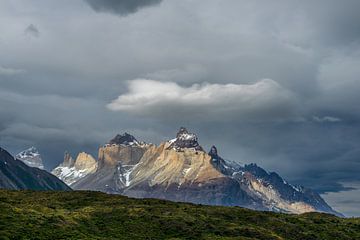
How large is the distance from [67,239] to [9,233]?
21.1 metres

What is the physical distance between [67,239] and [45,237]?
27.4ft

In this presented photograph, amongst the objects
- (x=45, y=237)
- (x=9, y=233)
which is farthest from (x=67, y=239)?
(x=9, y=233)

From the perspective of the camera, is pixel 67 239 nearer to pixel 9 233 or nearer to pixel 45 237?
pixel 45 237

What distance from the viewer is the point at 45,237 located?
7869 inches

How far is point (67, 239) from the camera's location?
200 meters

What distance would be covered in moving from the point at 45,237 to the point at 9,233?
13.4 metres

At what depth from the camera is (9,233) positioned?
194 meters
